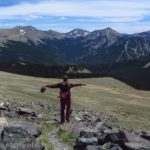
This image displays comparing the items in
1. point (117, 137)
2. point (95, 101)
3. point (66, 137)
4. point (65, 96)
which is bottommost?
point (95, 101)

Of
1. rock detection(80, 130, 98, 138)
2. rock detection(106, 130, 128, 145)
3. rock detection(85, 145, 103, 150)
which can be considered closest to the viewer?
rock detection(85, 145, 103, 150)

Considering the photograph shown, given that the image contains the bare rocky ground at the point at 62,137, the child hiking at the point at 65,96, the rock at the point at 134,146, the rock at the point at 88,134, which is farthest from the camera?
the child hiking at the point at 65,96

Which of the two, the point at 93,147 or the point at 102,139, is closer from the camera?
the point at 93,147

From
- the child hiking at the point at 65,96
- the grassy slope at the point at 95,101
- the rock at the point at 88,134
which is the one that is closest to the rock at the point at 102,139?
the rock at the point at 88,134

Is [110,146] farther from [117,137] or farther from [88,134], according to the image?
[88,134]

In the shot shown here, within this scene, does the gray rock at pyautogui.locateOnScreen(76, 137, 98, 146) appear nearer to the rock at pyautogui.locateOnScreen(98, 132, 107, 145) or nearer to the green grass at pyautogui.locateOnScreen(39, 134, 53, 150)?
the rock at pyautogui.locateOnScreen(98, 132, 107, 145)

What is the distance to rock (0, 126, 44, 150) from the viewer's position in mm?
16594

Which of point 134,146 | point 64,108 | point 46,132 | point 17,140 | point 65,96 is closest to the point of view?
point 17,140

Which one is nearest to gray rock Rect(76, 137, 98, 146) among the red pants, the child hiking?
the child hiking

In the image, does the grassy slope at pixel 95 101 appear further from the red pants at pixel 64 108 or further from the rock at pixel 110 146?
the rock at pixel 110 146

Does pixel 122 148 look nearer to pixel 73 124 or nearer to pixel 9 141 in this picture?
pixel 9 141

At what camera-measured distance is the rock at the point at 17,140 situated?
16594mm

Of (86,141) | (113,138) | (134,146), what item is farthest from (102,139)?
(134,146)

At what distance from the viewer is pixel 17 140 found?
1700 cm
